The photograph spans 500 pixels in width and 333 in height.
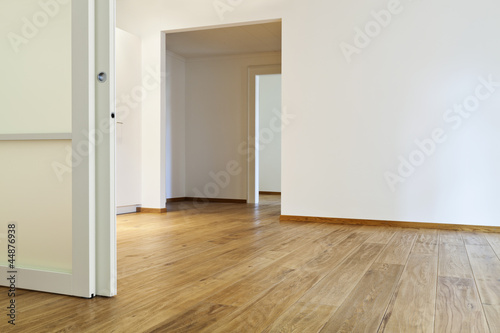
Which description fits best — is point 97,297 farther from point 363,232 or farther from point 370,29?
point 370,29

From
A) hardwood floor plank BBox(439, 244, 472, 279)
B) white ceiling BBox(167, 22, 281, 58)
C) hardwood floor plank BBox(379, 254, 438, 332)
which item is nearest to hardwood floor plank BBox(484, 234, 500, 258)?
hardwood floor plank BBox(439, 244, 472, 279)

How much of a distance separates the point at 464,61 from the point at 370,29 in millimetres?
870

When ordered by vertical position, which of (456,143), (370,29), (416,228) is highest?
(370,29)

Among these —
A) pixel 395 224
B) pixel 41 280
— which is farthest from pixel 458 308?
pixel 395 224

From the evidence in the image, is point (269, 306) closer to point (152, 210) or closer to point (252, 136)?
point (152, 210)

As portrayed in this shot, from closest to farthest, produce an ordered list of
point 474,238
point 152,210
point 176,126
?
point 474,238
point 152,210
point 176,126

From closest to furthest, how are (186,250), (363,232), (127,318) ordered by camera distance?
1. (127,318)
2. (186,250)
3. (363,232)

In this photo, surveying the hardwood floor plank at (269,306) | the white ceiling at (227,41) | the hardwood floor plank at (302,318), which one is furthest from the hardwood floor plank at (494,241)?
the white ceiling at (227,41)

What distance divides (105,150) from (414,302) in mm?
1353

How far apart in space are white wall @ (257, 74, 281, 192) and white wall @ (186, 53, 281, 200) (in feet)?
6.20

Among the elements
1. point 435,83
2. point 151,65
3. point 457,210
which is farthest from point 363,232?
point 151,65

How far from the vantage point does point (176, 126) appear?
22.5 feet

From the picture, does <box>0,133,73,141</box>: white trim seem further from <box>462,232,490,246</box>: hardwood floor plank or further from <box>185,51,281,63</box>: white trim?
<box>185,51,281,63</box>: white trim

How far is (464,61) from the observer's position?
149 inches
